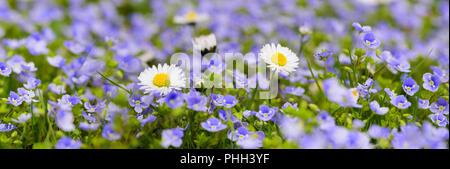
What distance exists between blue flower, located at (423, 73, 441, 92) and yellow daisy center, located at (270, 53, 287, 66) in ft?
2.44

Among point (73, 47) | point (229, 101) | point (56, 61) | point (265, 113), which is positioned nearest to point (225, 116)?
point (229, 101)

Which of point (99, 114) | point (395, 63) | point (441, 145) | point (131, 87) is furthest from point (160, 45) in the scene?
point (441, 145)

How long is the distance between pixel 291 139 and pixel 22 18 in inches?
130

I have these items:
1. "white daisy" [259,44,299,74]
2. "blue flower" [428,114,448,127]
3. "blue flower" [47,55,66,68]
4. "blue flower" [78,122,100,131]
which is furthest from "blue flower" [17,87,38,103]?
"blue flower" [428,114,448,127]

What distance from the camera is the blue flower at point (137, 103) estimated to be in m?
2.04

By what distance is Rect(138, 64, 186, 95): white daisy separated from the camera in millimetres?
2000

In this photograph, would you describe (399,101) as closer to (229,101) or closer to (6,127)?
(229,101)

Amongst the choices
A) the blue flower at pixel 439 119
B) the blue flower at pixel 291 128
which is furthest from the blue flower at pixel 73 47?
the blue flower at pixel 439 119

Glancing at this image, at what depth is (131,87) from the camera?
235 cm

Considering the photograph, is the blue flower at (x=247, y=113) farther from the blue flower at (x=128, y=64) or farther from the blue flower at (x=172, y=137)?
the blue flower at (x=128, y=64)

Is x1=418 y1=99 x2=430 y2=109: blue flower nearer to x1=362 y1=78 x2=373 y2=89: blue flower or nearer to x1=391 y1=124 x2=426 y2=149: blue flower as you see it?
x1=362 y1=78 x2=373 y2=89: blue flower
